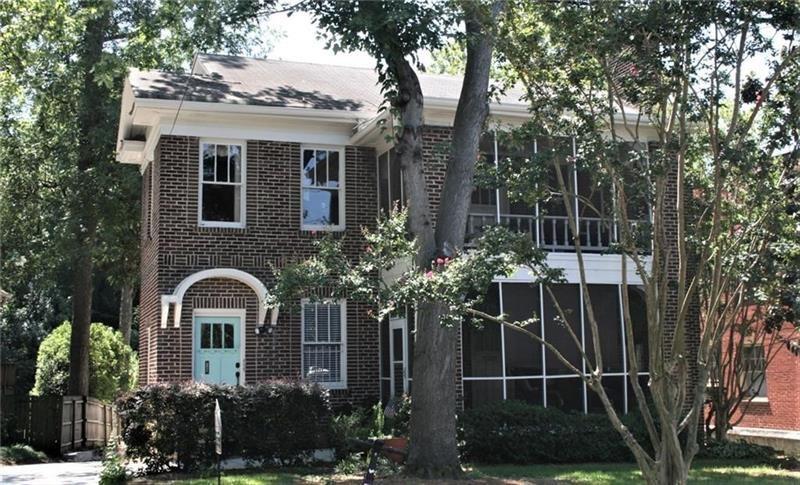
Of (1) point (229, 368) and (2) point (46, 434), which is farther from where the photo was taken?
(2) point (46, 434)

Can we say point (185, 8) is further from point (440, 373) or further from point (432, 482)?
point (432, 482)

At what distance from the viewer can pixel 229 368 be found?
1780 centimetres

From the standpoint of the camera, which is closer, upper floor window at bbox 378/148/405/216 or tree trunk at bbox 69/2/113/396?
upper floor window at bbox 378/148/405/216

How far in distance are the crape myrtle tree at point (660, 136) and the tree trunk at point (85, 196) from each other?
14.8 m

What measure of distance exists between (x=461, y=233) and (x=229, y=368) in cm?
662

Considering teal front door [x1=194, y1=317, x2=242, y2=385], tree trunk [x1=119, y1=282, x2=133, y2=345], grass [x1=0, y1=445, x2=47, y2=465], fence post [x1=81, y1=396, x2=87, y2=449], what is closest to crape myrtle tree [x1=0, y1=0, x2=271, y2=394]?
fence post [x1=81, y1=396, x2=87, y2=449]

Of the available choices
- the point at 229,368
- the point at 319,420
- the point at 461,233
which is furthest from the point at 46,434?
the point at 461,233

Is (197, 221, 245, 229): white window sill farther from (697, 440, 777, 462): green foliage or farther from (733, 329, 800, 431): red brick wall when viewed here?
(733, 329, 800, 431): red brick wall

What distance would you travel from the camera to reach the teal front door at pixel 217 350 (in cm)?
1764

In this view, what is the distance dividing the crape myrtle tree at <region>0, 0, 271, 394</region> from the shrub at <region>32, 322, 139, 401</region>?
2899 millimetres

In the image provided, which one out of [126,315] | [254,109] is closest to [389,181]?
[254,109]

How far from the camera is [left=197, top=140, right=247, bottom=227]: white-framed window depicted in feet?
59.2

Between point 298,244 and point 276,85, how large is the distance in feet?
11.9

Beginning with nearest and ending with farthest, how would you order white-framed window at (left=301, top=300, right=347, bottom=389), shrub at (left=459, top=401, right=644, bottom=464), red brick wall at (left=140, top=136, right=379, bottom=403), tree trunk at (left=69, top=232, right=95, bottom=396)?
1. shrub at (left=459, top=401, right=644, bottom=464)
2. red brick wall at (left=140, top=136, right=379, bottom=403)
3. white-framed window at (left=301, top=300, right=347, bottom=389)
4. tree trunk at (left=69, top=232, right=95, bottom=396)
